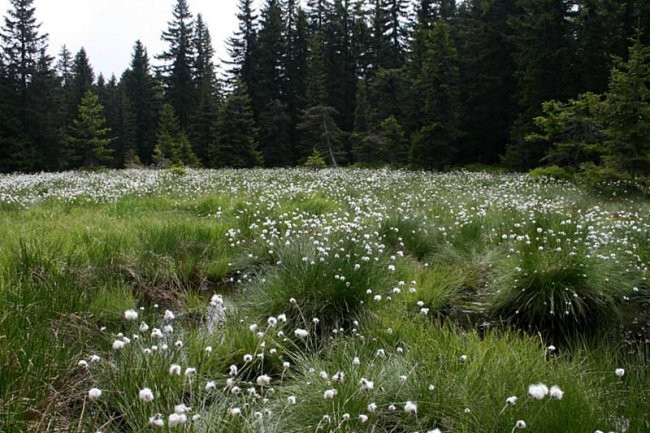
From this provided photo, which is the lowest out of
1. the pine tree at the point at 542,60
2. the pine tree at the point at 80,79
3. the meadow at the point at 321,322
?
the meadow at the point at 321,322

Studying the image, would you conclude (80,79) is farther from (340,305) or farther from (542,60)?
(340,305)

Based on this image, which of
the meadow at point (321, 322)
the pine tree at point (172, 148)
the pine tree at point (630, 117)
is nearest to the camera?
the meadow at point (321, 322)

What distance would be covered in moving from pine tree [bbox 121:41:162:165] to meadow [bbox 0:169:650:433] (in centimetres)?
4952

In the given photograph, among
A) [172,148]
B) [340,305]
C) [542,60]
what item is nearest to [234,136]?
[172,148]

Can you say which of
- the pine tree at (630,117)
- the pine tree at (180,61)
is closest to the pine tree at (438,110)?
the pine tree at (630,117)

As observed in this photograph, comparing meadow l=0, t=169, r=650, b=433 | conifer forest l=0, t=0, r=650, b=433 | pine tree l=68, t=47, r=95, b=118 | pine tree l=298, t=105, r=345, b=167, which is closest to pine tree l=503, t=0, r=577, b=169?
conifer forest l=0, t=0, r=650, b=433

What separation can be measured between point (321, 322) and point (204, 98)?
4232cm

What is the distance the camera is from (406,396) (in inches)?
125

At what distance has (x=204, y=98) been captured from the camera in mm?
43750

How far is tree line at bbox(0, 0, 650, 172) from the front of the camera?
2450cm

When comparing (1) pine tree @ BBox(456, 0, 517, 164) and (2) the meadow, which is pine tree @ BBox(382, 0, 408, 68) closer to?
(1) pine tree @ BBox(456, 0, 517, 164)

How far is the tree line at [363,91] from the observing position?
24.5 meters

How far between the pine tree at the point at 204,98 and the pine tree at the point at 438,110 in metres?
18.4

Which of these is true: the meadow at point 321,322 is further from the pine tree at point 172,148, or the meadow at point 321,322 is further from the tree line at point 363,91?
the pine tree at point 172,148
